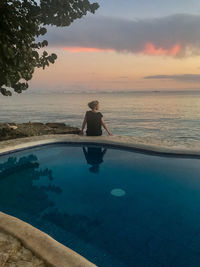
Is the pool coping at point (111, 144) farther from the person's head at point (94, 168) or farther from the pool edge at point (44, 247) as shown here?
the pool edge at point (44, 247)

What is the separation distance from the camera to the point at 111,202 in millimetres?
6496

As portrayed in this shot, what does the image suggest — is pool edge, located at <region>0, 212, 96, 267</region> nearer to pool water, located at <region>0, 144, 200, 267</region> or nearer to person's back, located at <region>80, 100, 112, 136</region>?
pool water, located at <region>0, 144, 200, 267</region>

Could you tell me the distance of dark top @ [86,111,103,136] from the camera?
38.6ft

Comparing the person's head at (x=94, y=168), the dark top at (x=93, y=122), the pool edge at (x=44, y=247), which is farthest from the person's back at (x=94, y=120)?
the pool edge at (x=44, y=247)

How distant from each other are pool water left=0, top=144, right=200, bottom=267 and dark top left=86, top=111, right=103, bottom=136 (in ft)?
5.37

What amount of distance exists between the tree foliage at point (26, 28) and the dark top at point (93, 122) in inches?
148

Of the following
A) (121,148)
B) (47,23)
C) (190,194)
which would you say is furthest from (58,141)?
(190,194)

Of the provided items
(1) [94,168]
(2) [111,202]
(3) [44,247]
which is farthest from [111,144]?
(3) [44,247]

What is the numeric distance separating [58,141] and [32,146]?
4.49 feet

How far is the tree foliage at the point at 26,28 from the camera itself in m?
6.97

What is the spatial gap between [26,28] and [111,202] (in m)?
5.90

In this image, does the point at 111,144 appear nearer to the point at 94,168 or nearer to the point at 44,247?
the point at 94,168

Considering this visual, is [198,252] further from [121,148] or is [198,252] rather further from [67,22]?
[67,22]

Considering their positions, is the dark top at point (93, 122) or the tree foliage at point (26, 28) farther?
the dark top at point (93, 122)
